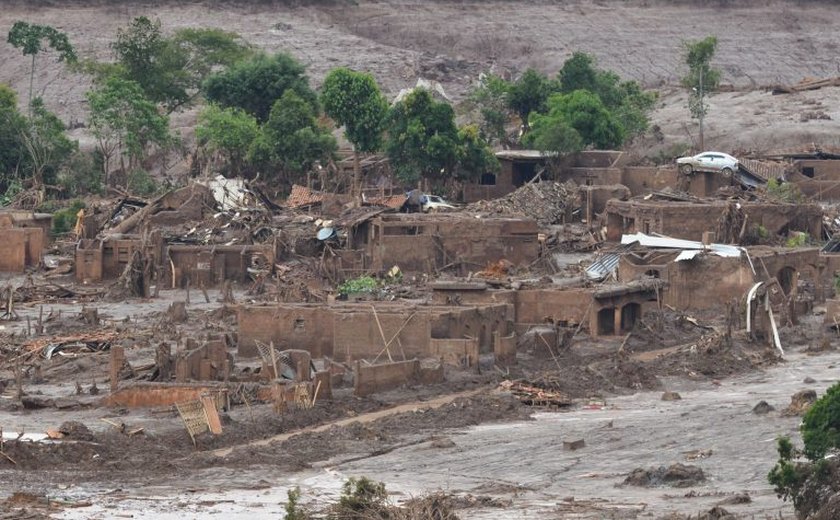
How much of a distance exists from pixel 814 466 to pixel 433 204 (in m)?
38.2

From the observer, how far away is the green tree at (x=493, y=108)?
8356cm

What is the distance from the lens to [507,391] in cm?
4462

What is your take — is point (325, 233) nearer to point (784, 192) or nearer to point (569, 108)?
point (784, 192)

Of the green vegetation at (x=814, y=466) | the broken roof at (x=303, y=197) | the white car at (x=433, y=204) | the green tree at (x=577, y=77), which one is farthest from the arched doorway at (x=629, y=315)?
the green tree at (x=577, y=77)

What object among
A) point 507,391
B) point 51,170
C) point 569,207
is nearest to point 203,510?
point 507,391

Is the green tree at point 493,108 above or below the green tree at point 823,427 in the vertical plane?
below

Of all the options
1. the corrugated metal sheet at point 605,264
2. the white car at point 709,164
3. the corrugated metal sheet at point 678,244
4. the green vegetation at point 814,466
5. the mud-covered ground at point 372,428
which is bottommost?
the white car at point 709,164

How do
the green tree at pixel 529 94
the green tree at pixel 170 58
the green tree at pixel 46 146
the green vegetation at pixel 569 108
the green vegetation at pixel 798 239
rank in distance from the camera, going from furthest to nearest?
the green tree at pixel 170 58
the green tree at pixel 529 94
the green tree at pixel 46 146
the green vegetation at pixel 569 108
the green vegetation at pixel 798 239

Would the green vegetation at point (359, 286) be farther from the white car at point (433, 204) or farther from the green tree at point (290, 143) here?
the green tree at point (290, 143)

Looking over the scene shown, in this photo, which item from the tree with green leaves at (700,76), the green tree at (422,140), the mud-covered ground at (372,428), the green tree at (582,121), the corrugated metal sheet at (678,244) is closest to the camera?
the mud-covered ground at (372,428)

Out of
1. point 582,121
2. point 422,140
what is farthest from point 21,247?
point 582,121

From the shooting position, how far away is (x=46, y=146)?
265 ft

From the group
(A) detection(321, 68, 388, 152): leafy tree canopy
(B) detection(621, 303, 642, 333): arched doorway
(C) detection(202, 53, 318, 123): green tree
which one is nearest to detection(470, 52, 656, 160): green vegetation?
(A) detection(321, 68, 388, 152): leafy tree canopy

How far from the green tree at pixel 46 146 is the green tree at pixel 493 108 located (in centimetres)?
1366
